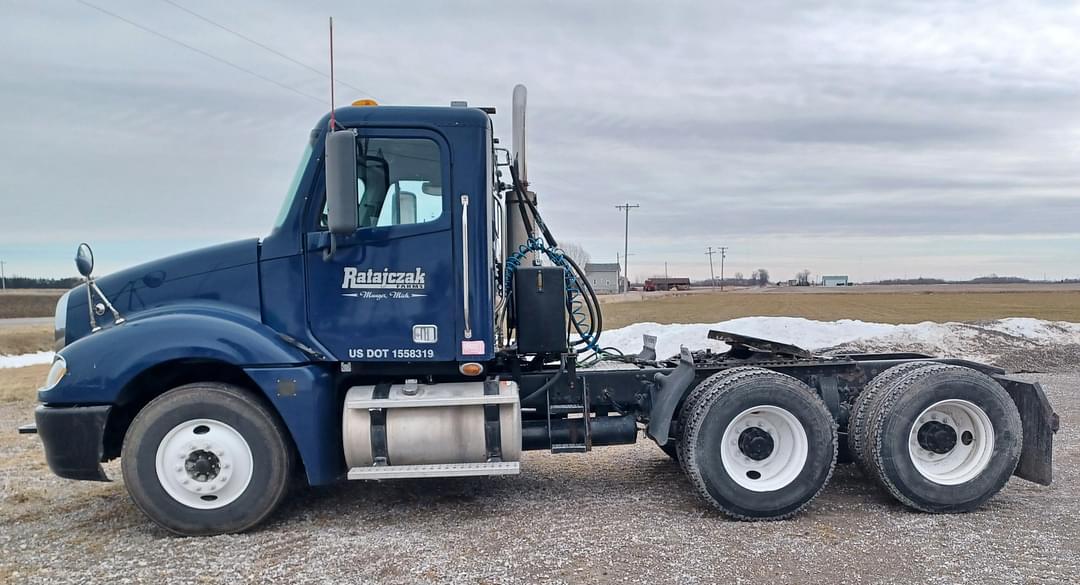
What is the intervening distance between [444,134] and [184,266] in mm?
2129

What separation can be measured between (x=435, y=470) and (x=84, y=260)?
2.84 meters

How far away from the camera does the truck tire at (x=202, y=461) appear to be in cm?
502

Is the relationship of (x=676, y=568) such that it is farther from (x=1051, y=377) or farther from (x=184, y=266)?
(x=1051, y=377)

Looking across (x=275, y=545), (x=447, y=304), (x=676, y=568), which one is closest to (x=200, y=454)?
(x=275, y=545)

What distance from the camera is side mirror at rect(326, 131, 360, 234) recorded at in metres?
4.74

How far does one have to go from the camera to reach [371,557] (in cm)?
469

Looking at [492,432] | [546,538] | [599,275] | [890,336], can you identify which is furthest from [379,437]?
[599,275]

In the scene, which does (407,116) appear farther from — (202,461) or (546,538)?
(546,538)

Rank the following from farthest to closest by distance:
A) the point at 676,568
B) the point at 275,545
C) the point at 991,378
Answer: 1. the point at 991,378
2. the point at 275,545
3. the point at 676,568

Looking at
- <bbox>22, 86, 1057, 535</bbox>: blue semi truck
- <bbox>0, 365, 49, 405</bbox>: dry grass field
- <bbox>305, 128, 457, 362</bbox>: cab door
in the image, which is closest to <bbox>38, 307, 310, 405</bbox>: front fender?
<bbox>22, 86, 1057, 535</bbox>: blue semi truck

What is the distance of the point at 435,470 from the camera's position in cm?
515

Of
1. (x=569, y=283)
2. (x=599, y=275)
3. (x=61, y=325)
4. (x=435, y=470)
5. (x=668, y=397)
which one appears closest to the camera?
(x=435, y=470)

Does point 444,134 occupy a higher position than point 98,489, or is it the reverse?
point 444,134

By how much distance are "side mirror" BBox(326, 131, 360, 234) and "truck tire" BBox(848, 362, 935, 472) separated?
408 centimetres
